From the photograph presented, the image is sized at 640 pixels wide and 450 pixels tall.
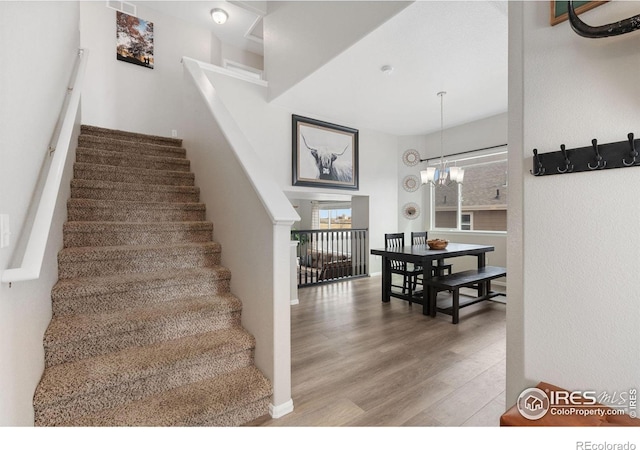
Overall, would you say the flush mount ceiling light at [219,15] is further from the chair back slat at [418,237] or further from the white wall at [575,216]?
the white wall at [575,216]

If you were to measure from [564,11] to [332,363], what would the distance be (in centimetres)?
251

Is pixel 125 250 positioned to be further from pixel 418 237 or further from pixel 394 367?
pixel 418 237

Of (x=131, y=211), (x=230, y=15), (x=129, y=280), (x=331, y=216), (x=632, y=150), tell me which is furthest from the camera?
(x=331, y=216)

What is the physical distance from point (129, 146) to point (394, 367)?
3.74m

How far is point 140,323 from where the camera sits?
1814 millimetres

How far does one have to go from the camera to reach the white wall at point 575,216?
1074 millimetres

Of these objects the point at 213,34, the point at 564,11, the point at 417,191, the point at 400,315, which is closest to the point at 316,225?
the point at 417,191

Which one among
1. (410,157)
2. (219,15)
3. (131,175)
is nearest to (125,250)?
(131,175)

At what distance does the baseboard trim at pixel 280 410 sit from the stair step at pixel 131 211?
1.94 metres

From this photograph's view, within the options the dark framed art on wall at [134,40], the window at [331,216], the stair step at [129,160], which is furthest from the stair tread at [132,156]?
the window at [331,216]

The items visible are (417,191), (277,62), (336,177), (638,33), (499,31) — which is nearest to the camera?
(638,33)

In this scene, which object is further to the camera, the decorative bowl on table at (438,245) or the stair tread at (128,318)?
the decorative bowl on table at (438,245)

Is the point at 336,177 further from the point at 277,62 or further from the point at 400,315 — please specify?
the point at 400,315
